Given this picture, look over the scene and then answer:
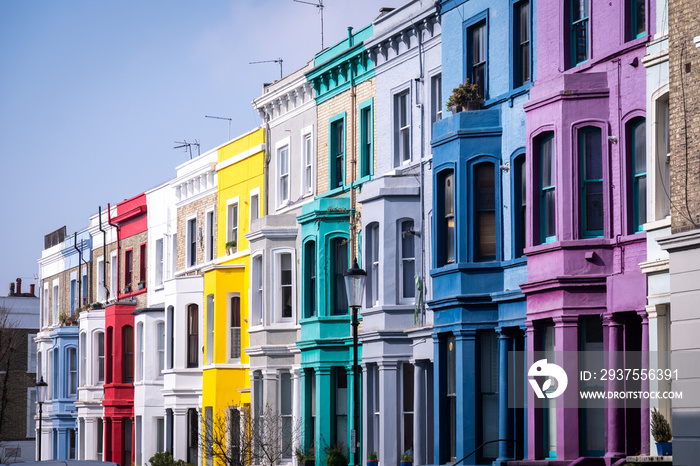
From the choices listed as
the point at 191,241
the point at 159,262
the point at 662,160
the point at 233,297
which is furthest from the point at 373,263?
the point at 159,262

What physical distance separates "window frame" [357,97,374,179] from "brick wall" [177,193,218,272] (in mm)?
11583

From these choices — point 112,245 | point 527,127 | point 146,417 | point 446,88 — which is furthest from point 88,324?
point 527,127

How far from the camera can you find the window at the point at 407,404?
34.1 m

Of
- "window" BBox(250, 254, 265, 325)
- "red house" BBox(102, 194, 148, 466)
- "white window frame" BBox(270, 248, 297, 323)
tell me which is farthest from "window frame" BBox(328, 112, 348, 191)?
"red house" BBox(102, 194, 148, 466)

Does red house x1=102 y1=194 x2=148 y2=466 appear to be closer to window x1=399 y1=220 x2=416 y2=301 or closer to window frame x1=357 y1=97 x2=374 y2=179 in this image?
window frame x1=357 y1=97 x2=374 y2=179

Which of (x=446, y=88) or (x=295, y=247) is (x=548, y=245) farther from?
(x=295, y=247)

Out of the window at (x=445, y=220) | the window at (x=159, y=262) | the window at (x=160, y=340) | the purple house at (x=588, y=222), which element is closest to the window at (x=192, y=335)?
the window at (x=160, y=340)

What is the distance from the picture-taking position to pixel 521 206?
94.3 feet

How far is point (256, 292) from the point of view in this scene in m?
41.9

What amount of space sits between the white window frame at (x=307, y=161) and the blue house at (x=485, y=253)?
10.2 metres

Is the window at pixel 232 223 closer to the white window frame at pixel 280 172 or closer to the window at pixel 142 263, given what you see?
the white window frame at pixel 280 172

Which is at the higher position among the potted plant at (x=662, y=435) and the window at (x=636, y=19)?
the window at (x=636, y=19)

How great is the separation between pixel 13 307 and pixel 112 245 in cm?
2390

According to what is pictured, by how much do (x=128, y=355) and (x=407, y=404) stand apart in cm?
2378
